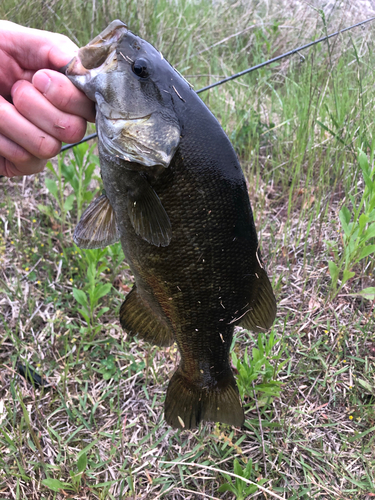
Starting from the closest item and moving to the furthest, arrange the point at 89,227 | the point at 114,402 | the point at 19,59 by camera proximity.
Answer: the point at 89,227 → the point at 19,59 → the point at 114,402

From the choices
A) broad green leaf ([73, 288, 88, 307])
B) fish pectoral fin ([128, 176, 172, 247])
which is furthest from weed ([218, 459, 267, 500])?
broad green leaf ([73, 288, 88, 307])

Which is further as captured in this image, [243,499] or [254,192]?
[254,192]

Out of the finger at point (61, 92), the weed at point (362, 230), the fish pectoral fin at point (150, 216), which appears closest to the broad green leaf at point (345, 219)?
the weed at point (362, 230)

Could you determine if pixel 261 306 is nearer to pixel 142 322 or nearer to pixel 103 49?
pixel 142 322

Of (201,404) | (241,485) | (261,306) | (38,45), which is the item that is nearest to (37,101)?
(38,45)

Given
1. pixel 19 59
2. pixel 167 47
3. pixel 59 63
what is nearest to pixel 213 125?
pixel 59 63

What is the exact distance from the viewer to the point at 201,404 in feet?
5.02

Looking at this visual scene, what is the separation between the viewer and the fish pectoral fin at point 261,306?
1.39 metres

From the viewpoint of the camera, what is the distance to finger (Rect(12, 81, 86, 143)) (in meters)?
1.32

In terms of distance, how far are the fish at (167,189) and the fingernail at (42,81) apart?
0.25ft

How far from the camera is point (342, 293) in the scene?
7.77 feet

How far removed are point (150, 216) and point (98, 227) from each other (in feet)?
0.91

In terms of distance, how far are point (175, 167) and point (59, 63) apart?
26.9 inches

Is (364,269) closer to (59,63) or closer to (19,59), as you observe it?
(59,63)
